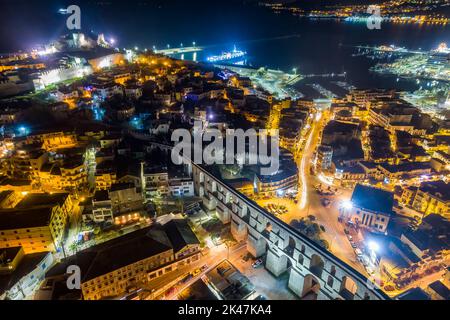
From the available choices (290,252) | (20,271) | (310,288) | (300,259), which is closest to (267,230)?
(290,252)

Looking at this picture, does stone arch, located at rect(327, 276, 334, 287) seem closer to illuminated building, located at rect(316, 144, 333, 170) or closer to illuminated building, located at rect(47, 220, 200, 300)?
illuminated building, located at rect(47, 220, 200, 300)

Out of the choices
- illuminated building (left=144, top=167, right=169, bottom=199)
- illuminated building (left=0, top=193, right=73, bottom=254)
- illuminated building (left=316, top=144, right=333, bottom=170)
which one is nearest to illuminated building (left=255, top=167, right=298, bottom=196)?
illuminated building (left=316, top=144, right=333, bottom=170)

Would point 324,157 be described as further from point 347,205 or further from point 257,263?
point 257,263

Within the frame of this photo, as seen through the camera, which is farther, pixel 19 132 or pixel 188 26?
pixel 188 26

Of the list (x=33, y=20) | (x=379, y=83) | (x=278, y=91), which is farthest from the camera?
(x=33, y=20)

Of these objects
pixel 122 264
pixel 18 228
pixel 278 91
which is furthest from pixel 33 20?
pixel 122 264

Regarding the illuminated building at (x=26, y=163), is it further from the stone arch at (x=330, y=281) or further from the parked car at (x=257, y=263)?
the stone arch at (x=330, y=281)

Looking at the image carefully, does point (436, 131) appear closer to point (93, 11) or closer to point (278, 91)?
point (278, 91)
